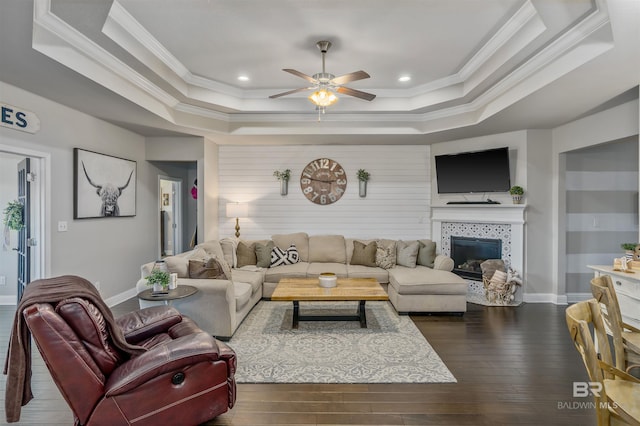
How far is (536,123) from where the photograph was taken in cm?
458

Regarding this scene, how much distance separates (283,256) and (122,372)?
3.56 metres

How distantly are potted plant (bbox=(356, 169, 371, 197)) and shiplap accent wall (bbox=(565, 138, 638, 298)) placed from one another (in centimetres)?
305

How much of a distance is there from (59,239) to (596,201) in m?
7.36

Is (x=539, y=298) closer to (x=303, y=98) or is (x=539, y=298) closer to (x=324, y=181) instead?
(x=324, y=181)

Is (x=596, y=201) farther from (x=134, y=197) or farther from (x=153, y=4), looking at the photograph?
(x=134, y=197)

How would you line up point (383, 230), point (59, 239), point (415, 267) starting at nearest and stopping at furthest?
point (59, 239)
point (415, 267)
point (383, 230)

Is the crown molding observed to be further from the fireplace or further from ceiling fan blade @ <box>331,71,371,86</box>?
the fireplace

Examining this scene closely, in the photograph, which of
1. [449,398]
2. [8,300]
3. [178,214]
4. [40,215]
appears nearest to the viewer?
[449,398]

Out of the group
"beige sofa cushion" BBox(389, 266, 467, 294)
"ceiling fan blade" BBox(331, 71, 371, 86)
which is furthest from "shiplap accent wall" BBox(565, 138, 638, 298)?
"ceiling fan blade" BBox(331, 71, 371, 86)

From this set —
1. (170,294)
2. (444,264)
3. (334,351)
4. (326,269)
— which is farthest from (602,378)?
(326,269)

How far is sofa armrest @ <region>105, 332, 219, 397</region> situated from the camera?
1.81 m

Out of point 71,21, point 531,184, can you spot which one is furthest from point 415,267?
point 71,21

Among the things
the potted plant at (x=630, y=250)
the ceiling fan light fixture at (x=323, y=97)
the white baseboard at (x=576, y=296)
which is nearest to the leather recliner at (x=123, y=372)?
the ceiling fan light fixture at (x=323, y=97)

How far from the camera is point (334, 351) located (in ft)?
10.6
